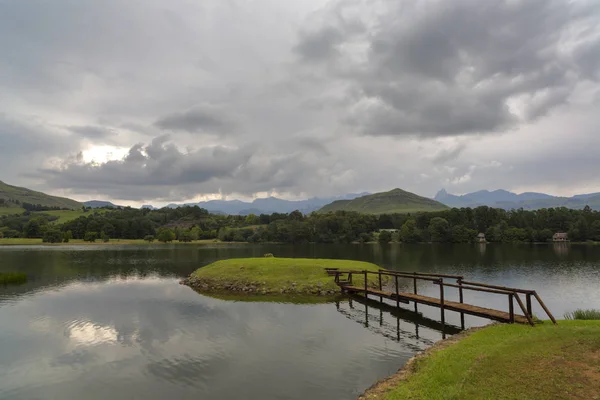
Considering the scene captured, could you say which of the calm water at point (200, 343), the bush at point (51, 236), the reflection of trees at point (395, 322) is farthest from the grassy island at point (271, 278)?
the bush at point (51, 236)

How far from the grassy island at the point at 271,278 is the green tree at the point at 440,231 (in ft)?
435

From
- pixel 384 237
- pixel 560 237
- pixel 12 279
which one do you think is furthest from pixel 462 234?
pixel 12 279

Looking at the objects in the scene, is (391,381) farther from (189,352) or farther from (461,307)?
(461,307)

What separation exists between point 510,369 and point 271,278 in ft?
119

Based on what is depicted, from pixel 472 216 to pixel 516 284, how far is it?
156 metres

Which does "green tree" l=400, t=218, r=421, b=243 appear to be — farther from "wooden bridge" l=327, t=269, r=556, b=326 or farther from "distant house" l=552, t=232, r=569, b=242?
"wooden bridge" l=327, t=269, r=556, b=326

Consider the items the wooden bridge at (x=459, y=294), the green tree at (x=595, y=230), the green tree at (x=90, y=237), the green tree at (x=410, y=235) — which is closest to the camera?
the wooden bridge at (x=459, y=294)

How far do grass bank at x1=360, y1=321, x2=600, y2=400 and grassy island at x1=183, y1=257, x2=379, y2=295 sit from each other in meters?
26.2

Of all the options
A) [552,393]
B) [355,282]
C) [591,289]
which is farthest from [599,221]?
[552,393]

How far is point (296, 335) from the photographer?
87.2ft

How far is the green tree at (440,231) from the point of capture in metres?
177

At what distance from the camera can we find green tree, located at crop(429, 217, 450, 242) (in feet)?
581

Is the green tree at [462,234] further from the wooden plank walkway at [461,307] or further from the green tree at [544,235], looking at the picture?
the wooden plank walkway at [461,307]

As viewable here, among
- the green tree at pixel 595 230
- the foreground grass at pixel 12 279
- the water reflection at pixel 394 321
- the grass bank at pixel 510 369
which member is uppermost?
the green tree at pixel 595 230
